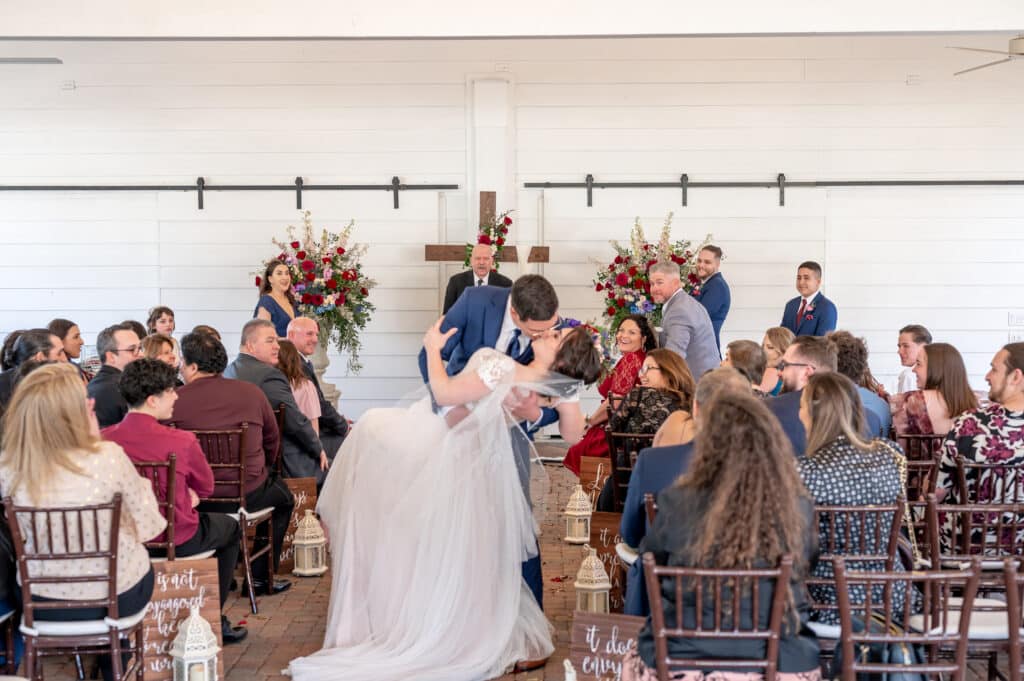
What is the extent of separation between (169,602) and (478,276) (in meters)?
5.20

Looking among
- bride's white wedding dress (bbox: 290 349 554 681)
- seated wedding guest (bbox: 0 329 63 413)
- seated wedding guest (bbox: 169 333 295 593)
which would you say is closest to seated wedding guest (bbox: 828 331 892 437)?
bride's white wedding dress (bbox: 290 349 554 681)

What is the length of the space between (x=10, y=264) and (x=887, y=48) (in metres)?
7.81

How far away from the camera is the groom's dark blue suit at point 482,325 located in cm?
436

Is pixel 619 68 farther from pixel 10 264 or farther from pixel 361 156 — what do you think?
pixel 10 264

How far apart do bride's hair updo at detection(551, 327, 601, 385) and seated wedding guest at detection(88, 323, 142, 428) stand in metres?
1.95

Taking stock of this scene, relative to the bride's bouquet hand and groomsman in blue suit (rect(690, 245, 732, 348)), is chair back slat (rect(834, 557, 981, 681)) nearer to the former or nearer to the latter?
the bride's bouquet hand

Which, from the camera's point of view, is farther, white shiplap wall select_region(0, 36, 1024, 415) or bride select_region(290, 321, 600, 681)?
white shiplap wall select_region(0, 36, 1024, 415)

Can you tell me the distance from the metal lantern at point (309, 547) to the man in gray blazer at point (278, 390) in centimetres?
28

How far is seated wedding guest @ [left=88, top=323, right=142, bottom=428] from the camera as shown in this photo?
507 cm

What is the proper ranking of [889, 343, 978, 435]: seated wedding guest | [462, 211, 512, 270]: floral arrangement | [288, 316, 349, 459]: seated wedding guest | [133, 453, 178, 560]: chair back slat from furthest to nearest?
1. [462, 211, 512, 270]: floral arrangement
2. [288, 316, 349, 459]: seated wedding guest
3. [889, 343, 978, 435]: seated wedding guest
4. [133, 453, 178, 560]: chair back slat

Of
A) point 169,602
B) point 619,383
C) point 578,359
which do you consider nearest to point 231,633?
Result: point 169,602

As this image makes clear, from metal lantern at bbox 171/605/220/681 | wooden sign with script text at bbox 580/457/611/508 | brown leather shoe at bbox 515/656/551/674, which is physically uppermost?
wooden sign with script text at bbox 580/457/611/508

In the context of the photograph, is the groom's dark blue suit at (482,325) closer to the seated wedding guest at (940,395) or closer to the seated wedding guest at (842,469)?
the seated wedding guest at (842,469)

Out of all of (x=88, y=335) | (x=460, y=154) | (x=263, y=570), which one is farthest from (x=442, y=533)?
(x=88, y=335)
